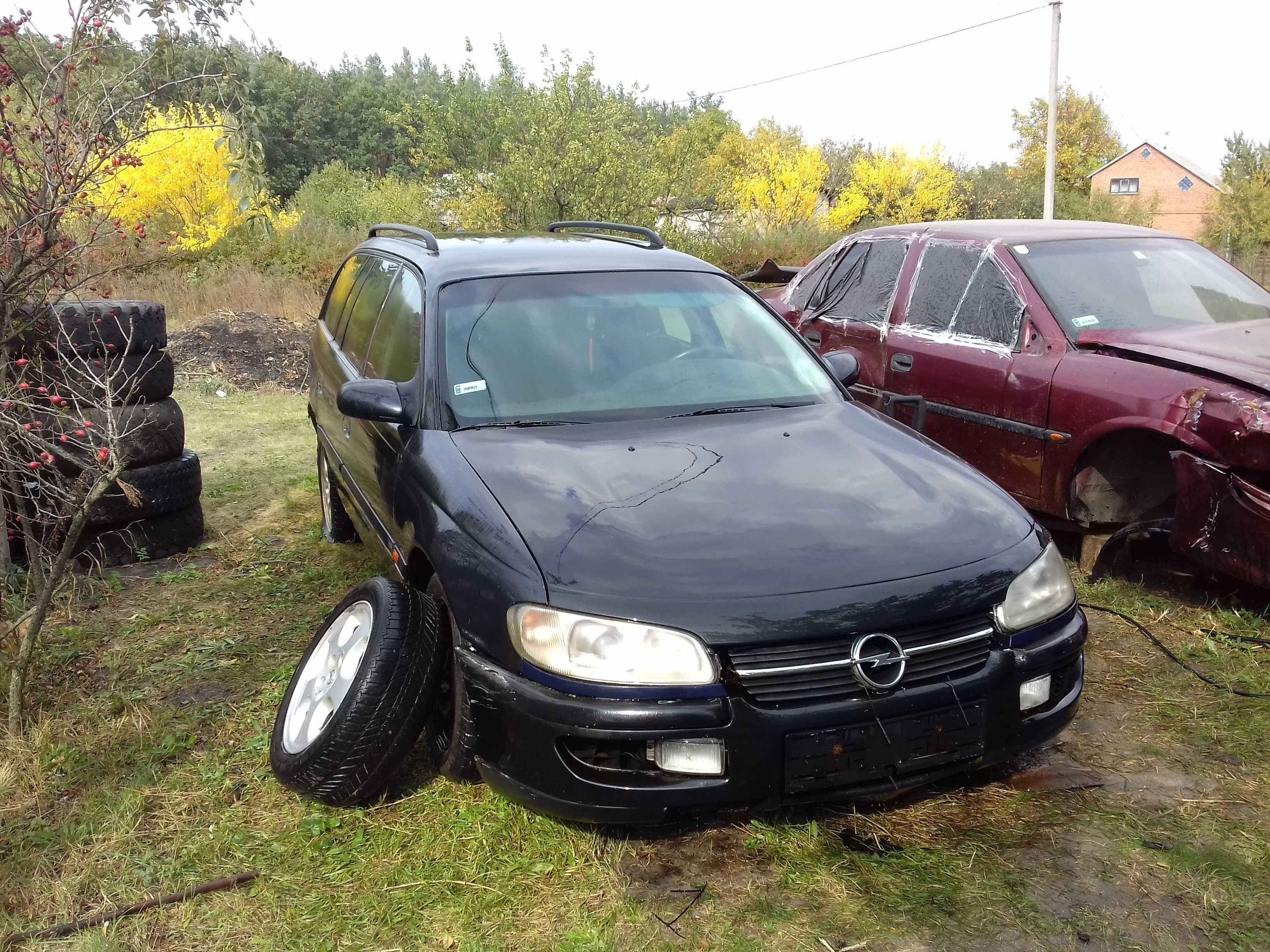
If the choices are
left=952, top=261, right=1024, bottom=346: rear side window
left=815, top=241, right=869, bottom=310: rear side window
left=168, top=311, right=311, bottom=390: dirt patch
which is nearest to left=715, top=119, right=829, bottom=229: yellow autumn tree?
left=168, top=311, right=311, bottom=390: dirt patch

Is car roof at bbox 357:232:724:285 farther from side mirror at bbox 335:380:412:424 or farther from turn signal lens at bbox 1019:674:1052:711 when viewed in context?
turn signal lens at bbox 1019:674:1052:711

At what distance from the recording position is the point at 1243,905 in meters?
2.55

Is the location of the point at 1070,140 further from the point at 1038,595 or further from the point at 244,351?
the point at 1038,595

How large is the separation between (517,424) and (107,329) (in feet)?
9.08

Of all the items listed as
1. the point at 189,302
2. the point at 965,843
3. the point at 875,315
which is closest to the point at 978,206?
the point at 189,302

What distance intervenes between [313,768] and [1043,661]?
2.06 meters

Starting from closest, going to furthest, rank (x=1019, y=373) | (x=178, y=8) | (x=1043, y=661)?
(x=1043, y=661)
(x=178, y=8)
(x=1019, y=373)

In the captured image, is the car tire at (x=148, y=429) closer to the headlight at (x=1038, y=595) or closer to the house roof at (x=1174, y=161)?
the headlight at (x=1038, y=595)

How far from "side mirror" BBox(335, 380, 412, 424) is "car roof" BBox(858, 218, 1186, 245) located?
11.2 ft

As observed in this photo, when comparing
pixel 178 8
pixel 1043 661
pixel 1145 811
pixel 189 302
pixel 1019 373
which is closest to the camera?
pixel 1043 661

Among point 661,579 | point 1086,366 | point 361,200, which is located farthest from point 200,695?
point 361,200

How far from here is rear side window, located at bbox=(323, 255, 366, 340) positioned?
528 cm

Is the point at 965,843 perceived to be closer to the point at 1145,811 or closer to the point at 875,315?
the point at 1145,811

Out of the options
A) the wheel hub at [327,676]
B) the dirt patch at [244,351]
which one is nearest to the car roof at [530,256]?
the wheel hub at [327,676]
